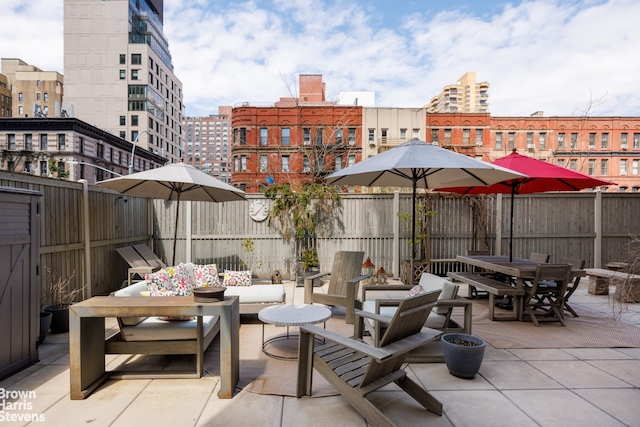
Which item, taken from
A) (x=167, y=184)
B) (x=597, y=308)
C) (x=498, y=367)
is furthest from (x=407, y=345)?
(x=597, y=308)

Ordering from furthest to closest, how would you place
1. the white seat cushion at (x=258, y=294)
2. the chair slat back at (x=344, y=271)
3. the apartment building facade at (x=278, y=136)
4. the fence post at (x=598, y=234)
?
the apartment building facade at (x=278, y=136)
the fence post at (x=598, y=234)
the chair slat back at (x=344, y=271)
the white seat cushion at (x=258, y=294)

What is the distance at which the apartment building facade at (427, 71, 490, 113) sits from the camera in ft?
306

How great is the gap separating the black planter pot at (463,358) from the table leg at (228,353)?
6.83 ft

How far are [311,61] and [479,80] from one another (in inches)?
3832

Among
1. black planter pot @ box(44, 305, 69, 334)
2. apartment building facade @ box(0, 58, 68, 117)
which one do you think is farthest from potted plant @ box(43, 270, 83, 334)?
apartment building facade @ box(0, 58, 68, 117)

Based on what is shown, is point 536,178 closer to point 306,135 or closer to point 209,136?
point 306,135

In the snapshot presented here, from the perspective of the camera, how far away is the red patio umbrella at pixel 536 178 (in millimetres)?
5395

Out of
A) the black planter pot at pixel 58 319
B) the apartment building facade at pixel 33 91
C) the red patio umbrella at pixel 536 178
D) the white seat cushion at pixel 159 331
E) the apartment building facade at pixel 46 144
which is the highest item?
the apartment building facade at pixel 33 91

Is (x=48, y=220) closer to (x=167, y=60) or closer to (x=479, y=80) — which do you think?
(x=167, y=60)

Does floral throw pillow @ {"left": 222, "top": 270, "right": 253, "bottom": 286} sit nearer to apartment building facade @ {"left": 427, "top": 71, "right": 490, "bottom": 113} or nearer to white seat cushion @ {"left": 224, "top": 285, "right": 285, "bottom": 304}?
white seat cushion @ {"left": 224, "top": 285, "right": 285, "bottom": 304}

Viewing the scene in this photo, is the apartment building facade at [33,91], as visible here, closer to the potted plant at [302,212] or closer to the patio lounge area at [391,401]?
the potted plant at [302,212]

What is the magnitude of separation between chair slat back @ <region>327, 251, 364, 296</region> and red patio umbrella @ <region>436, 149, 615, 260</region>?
8.55 feet

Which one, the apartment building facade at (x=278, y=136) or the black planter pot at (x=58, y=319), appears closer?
the black planter pot at (x=58, y=319)

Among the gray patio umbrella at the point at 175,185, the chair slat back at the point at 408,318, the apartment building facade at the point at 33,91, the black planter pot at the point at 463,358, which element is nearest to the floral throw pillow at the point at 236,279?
the gray patio umbrella at the point at 175,185
